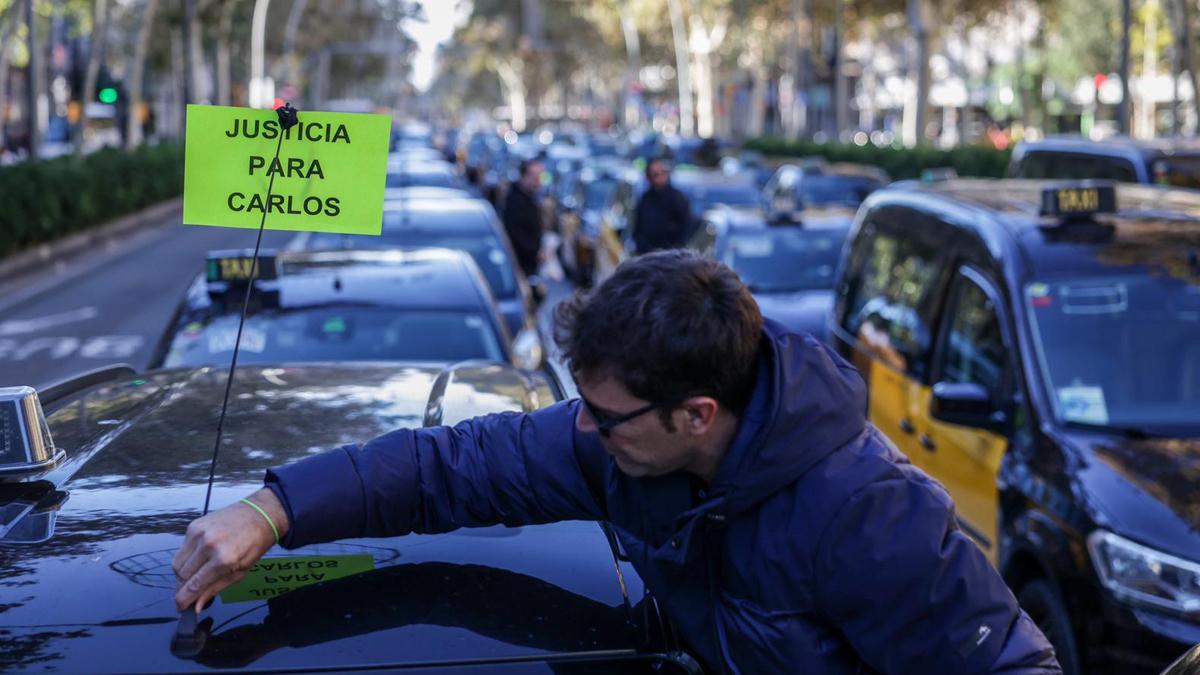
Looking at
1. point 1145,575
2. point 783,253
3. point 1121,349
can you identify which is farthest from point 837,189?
point 1145,575

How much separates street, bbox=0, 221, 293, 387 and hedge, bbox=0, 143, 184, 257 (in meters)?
0.77

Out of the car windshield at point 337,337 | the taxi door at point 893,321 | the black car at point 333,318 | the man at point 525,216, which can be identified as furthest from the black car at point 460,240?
the man at point 525,216

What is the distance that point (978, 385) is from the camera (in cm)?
603

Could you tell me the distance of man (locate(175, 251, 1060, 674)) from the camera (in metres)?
2.33

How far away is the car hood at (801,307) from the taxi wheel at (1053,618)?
589 centimetres

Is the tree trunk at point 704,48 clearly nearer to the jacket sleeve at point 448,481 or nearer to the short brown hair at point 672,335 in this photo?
the jacket sleeve at point 448,481

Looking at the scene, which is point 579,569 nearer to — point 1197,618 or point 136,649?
point 136,649

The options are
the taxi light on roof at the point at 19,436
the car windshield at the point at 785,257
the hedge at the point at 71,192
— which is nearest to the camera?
the taxi light on roof at the point at 19,436

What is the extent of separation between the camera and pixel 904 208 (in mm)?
7652

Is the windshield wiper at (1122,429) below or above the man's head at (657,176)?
below

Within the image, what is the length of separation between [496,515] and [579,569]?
0.22 meters

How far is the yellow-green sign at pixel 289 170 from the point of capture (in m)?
2.92

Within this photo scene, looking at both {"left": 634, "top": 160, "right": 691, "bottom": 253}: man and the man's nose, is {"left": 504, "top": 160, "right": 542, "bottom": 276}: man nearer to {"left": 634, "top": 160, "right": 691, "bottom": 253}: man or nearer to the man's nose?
{"left": 634, "top": 160, "right": 691, "bottom": 253}: man

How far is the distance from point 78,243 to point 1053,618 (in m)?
25.3
